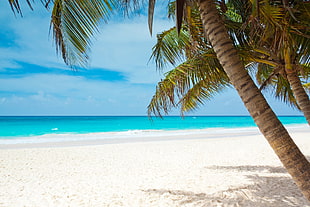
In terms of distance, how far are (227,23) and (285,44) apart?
3.15 ft

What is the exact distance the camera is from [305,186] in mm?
1897

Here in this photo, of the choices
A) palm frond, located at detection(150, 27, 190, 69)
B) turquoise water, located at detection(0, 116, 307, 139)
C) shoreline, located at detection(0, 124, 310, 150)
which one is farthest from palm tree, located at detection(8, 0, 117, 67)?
turquoise water, located at detection(0, 116, 307, 139)

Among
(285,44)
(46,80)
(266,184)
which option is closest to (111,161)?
(266,184)

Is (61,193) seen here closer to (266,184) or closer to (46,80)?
(266,184)

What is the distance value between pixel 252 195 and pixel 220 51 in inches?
101

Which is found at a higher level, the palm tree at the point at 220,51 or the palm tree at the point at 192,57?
the palm tree at the point at 192,57

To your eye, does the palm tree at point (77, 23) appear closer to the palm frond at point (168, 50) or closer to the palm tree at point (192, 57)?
the palm tree at point (192, 57)

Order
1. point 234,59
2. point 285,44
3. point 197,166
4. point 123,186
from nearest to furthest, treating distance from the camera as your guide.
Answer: point 234,59, point 285,44, point 123,186, point 197,166

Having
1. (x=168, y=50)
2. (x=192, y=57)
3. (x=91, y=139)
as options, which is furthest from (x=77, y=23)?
(x=91, y=139)

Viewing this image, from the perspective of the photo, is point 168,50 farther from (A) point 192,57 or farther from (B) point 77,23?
(B) point 77,23

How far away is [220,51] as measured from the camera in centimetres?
217

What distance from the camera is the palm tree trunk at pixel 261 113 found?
1899 mm

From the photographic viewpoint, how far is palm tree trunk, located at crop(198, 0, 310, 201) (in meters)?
1.90

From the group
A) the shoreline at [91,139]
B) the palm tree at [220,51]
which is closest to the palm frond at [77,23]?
the palm tree at [220,51]
